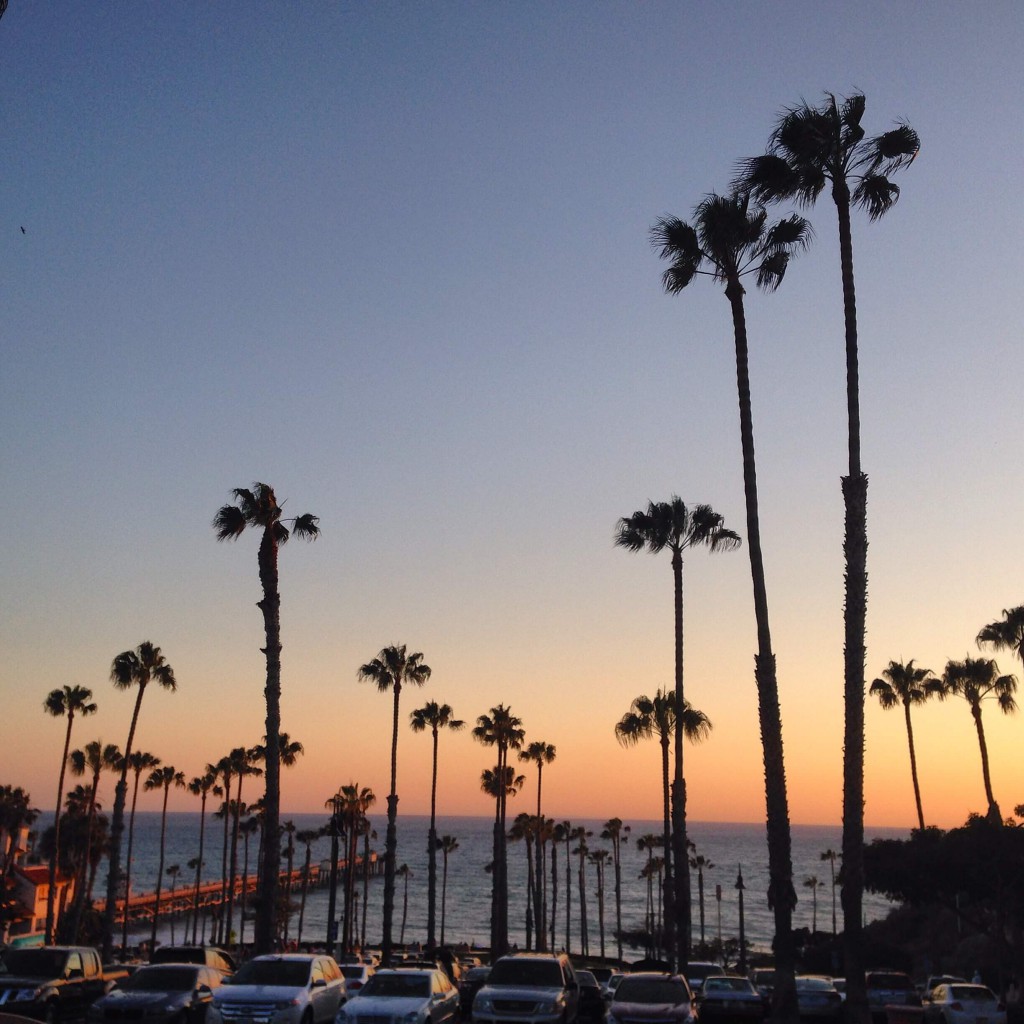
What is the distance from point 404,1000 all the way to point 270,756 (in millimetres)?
15292

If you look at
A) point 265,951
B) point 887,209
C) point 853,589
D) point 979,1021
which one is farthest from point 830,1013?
point 887,209

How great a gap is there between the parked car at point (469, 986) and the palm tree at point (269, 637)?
604 centimetres

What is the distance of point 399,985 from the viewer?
20281 mm

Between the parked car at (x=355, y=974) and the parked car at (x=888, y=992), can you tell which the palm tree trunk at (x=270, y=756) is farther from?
the parked car at (x=888, y=992)

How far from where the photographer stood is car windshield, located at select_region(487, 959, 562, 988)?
69.8 ft

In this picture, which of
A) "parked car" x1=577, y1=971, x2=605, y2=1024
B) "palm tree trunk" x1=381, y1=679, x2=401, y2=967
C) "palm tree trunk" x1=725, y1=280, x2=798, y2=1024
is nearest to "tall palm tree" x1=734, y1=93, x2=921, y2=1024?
"palm tree trunk" x1=725, y1=280, x2=798, y2=1024

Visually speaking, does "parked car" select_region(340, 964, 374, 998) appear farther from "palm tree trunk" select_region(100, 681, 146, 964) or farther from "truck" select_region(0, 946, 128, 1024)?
"palm tree trunk" select_region(100, 681, 146, 964)

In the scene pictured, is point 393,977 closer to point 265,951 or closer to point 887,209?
point 265,951

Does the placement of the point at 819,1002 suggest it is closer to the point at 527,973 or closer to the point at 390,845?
the point at 527,973

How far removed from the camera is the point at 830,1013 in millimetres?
28922

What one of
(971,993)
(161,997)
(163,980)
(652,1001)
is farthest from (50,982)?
(971,993)

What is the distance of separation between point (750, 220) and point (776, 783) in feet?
46.8

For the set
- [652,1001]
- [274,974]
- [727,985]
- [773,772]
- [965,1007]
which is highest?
[773,772]

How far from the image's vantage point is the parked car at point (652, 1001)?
1941 centimetres
